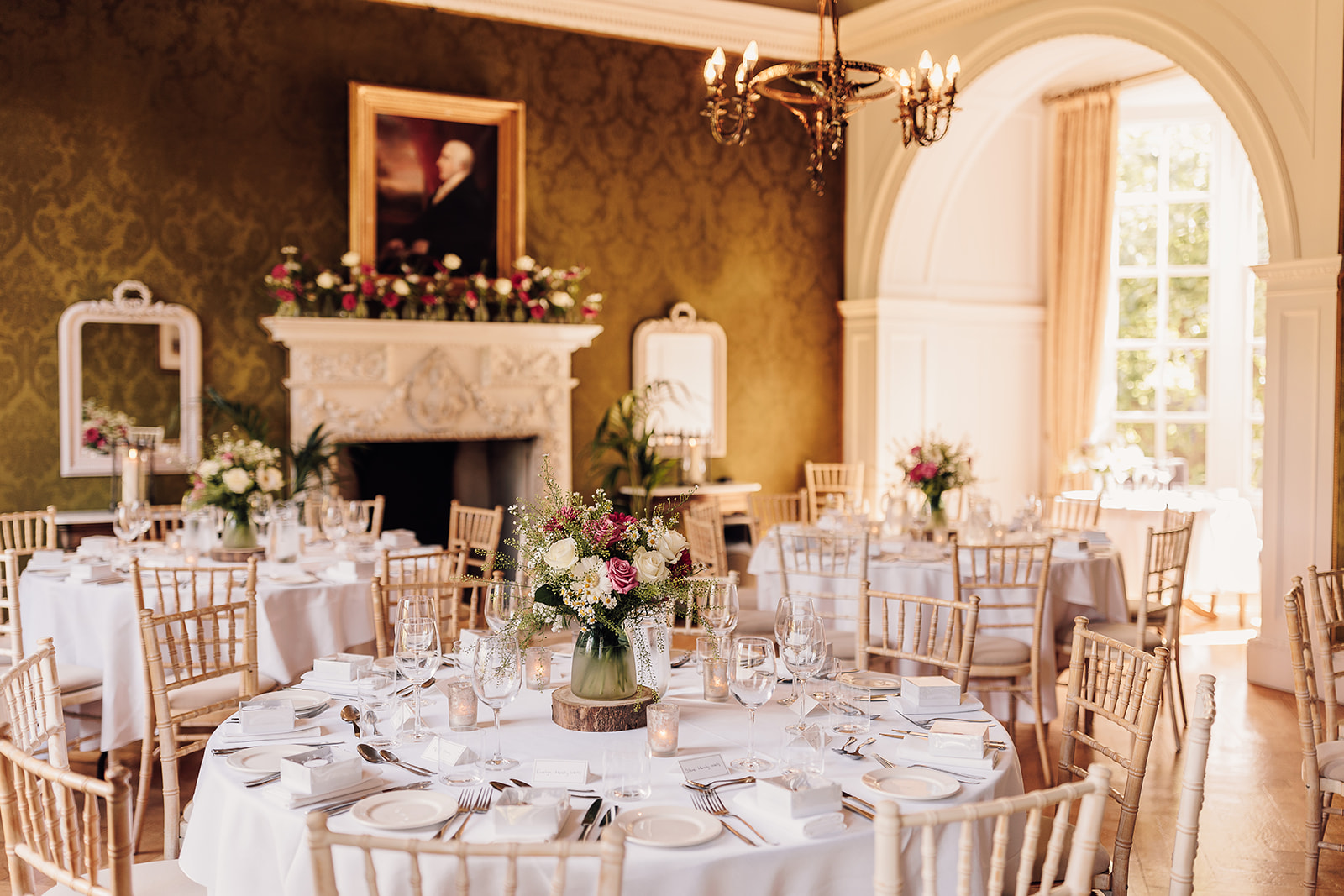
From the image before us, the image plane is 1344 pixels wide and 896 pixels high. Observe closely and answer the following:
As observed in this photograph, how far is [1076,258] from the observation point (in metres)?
9.27

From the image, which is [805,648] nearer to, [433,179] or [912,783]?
[912,783]

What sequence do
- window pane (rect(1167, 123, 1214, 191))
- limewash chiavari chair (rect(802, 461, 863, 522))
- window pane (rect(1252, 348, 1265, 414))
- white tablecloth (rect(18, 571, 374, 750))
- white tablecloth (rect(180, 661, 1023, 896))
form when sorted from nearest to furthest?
white tablecloth (rect(180, 661, 1023, 896))
white tablecloth (rect(18, 571, 374, 750))
limewash chiavari chair (rect(802, 461, 863, 522))
window pane (rect(1252, 348, 1265, 414))
window pane (rect(1167, 123, 1214, 191))

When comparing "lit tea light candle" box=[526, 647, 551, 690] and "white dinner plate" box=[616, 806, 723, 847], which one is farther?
"lit tea light candle" box=[526, 647, 551, 690]

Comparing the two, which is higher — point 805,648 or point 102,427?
point 102,427

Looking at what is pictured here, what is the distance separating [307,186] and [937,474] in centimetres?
424

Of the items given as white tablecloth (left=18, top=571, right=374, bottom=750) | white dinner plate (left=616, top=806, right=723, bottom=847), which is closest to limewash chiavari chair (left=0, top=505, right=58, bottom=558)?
white tablecloth (left=18, top=571, right=374, bottom=750)

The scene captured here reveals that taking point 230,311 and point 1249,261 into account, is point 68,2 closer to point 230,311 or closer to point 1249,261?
point 230,311

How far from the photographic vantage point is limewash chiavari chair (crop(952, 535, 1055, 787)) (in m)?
4.66

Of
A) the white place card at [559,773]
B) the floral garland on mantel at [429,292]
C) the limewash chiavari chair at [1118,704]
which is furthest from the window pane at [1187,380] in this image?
the white place card at [559,773]

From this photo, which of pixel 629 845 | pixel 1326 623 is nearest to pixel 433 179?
pixel 1326 623

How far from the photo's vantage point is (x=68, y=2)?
6.44 meters

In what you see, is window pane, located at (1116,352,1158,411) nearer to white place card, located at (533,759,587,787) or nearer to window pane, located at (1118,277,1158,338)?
window pane, located at (1118,277,1158,338)

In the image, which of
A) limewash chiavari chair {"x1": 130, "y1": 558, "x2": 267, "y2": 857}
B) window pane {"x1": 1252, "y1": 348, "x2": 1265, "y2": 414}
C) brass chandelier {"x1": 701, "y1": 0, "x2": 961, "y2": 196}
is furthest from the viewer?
window pane {"x1": 1252, "y1": 348, "x2": 1265, "y2": 414}

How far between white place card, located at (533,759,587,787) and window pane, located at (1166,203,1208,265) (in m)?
8.37
